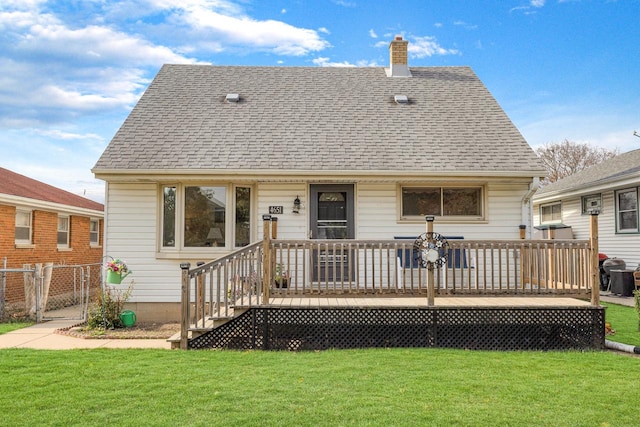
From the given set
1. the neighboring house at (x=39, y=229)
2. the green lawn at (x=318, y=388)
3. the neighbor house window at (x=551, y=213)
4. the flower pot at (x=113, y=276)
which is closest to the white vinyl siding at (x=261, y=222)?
the flower pot at (x=113, y=276)

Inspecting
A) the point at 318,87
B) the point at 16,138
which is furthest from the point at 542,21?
the point at 16,138

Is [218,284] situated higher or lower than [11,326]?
higher

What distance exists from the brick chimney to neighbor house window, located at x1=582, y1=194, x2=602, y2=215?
8215mm

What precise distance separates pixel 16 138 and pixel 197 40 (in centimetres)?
903

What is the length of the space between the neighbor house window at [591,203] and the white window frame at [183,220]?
1222 cm

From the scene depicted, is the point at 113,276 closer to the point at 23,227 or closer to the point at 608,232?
the point at 23,227

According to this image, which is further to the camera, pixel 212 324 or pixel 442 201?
pixel 442 201

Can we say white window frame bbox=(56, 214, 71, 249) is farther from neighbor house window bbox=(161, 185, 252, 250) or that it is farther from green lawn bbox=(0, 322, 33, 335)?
neighbor house window bbox=(161, 185, 252, 250)

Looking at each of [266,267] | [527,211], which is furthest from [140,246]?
[527,211]

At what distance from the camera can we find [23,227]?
1192 cm

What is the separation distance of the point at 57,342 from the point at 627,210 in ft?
49.7

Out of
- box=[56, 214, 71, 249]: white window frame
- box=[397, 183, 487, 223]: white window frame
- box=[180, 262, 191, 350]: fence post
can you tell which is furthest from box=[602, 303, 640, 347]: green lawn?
box=[56, 214, 71, 249]: white window frame

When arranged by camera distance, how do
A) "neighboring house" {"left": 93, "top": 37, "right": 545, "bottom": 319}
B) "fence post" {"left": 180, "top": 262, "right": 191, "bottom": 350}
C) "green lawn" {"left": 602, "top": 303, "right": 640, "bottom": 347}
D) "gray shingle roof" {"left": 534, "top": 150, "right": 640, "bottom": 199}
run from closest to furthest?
"fence post" {"left": 180, "top": 262, "right": 191, "bottom": 350}, "green lawn" {"left": 602, "top": 303, "right": 640, "bottom": 347}, "neighboring house" {"left": 93, "top": 37, "right": 545, "bottom": 319}, "gray shingle roof" {"left": 534, "top": 150, "right": 640, "bottom": 199}

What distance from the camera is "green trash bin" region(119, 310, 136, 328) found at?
27.2 feet
